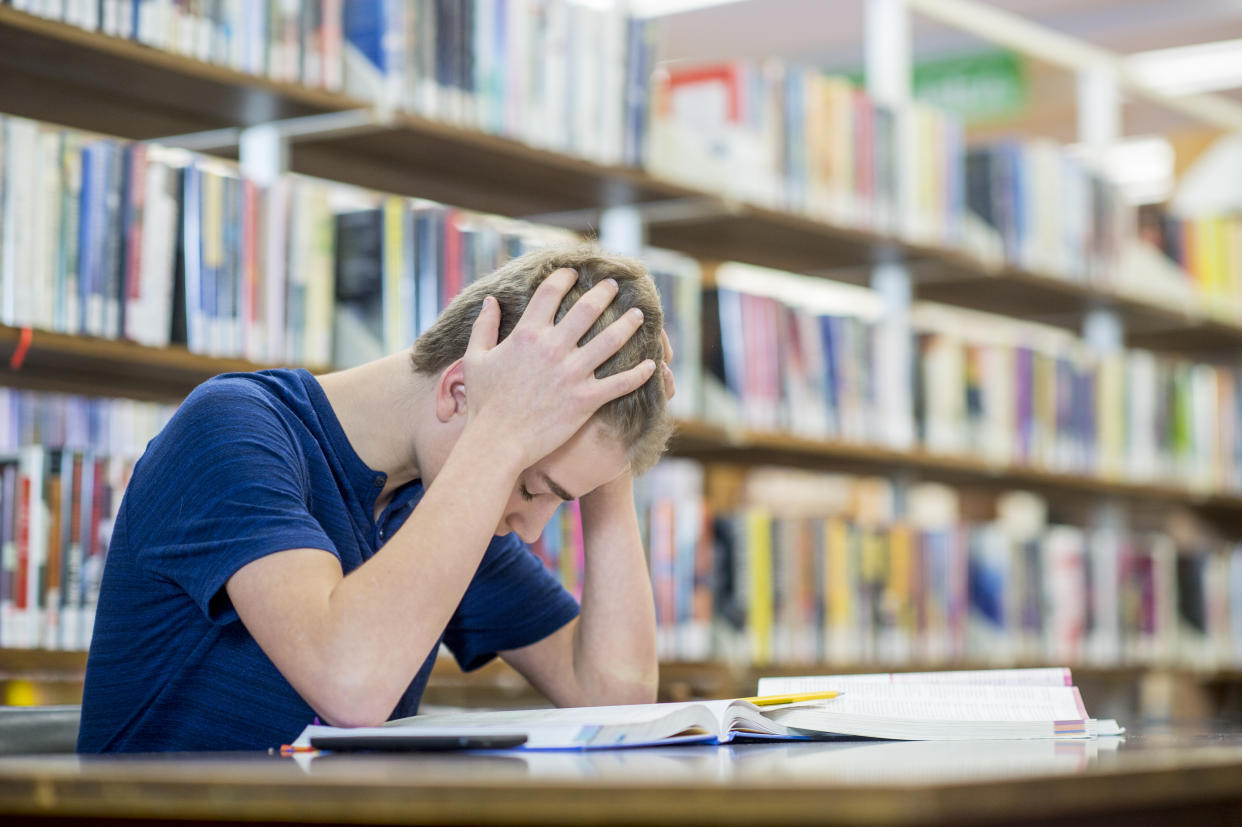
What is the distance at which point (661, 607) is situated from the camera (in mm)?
2568

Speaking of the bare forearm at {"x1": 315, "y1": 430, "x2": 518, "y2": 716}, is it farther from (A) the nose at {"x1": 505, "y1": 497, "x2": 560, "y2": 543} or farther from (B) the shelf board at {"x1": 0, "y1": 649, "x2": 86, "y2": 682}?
(B) the shelf board at {"x1": 0, "y1": 649, "x2": 86, "y2": 682}

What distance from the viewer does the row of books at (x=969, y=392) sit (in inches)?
109

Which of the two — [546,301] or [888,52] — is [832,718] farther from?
[888,52]

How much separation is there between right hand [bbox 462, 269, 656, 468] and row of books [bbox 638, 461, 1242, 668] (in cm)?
138

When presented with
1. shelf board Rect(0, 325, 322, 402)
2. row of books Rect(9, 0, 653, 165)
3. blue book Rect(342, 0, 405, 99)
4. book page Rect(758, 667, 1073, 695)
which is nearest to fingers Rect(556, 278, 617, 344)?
book page Rect(758, 667, 1073, 695)

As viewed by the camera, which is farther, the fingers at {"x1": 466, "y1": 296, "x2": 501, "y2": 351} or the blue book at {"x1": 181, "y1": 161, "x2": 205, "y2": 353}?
the blue book at {"x1": 181, "y1": 161, "x2": 205, "y2": 353}

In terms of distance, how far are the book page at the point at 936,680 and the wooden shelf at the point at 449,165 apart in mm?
1134

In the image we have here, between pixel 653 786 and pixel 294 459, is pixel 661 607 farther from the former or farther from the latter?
pixel 653 786

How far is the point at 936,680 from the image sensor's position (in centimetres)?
140

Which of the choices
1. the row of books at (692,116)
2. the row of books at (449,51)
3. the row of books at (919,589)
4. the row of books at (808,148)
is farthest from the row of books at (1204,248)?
the row of books at (449,51)

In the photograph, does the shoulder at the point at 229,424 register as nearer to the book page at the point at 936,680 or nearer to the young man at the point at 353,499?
the young man at the point at 353,499

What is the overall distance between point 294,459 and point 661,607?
1438 mm

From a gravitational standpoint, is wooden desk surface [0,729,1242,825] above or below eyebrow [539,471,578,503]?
below

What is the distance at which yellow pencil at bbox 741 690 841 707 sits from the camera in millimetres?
1183
